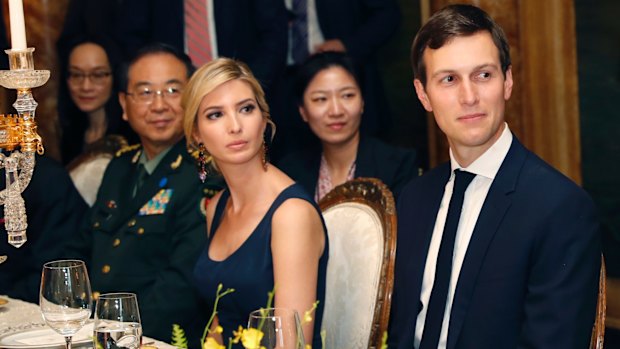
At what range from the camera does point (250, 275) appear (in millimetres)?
2768

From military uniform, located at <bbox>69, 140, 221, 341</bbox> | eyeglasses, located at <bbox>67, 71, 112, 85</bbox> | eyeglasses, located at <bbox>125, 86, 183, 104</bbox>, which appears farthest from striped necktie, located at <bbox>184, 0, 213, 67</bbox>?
military uniform, located at <bbox>69, 140, 221, 341</bbox>

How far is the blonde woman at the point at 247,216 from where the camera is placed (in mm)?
2668

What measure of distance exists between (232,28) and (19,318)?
7.37 ft

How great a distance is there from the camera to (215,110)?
2.96 meters

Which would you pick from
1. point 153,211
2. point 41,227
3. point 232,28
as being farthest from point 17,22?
point 232,28

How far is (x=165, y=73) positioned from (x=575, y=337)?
198 cm

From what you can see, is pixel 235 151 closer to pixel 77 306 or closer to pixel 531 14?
pixel 77 306

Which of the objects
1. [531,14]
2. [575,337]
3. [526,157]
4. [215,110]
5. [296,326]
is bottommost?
[575,337]

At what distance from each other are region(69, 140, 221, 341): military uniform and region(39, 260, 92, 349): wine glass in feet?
3.77

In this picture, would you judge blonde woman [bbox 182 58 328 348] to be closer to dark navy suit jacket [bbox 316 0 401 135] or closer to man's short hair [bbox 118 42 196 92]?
man's short hair [bbox 118 42 196 92]

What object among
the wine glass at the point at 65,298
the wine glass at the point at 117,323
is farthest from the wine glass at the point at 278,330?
the wine glass at the point at 65,298

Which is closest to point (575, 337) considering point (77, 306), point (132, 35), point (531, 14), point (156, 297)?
point (77, 306)

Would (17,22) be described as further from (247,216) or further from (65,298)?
(247,216)

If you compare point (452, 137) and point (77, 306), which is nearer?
point (77, 306)
